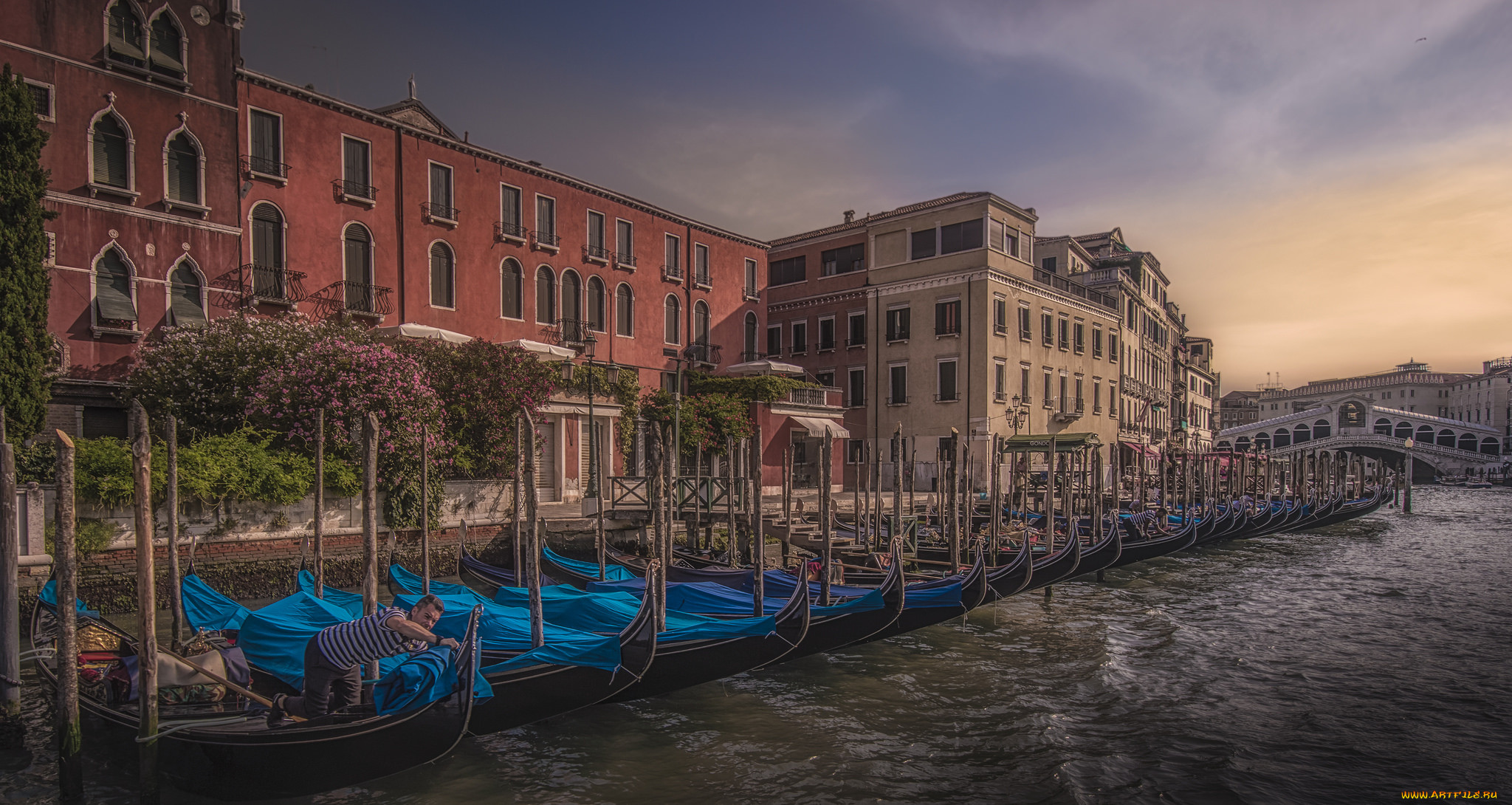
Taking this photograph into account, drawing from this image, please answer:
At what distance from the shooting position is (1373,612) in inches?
571

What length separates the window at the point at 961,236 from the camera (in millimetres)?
27375

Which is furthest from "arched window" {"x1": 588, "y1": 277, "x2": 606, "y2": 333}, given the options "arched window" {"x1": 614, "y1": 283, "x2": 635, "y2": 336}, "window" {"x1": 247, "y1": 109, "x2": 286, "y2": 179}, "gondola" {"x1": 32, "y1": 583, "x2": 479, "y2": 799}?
"gondola" {"x1": 32, "y1": 583, "x2": 479, "y2": 799}

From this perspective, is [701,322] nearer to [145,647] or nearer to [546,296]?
[546,296]

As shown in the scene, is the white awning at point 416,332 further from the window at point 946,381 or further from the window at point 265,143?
the window at point 946,381

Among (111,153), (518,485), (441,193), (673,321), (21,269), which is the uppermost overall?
(441,193)

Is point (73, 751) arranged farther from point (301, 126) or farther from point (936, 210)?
point (936, 210)

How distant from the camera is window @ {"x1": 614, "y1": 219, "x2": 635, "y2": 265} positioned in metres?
22.5

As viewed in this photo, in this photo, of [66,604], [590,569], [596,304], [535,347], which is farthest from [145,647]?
[596,304]

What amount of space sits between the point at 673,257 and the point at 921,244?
9.28 meters

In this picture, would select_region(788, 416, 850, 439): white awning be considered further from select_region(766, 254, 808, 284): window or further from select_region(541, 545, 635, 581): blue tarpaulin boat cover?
select_region(541, 545, 635, 581): blue tarpaulin boat cover

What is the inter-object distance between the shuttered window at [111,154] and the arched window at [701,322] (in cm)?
1379

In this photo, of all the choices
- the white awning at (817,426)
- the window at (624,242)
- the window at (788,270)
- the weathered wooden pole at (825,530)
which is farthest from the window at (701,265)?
the weathered wooden pole at (825,530)

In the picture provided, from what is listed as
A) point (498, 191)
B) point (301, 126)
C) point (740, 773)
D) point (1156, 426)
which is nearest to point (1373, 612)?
point (740, 773)

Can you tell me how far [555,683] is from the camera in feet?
25.7
